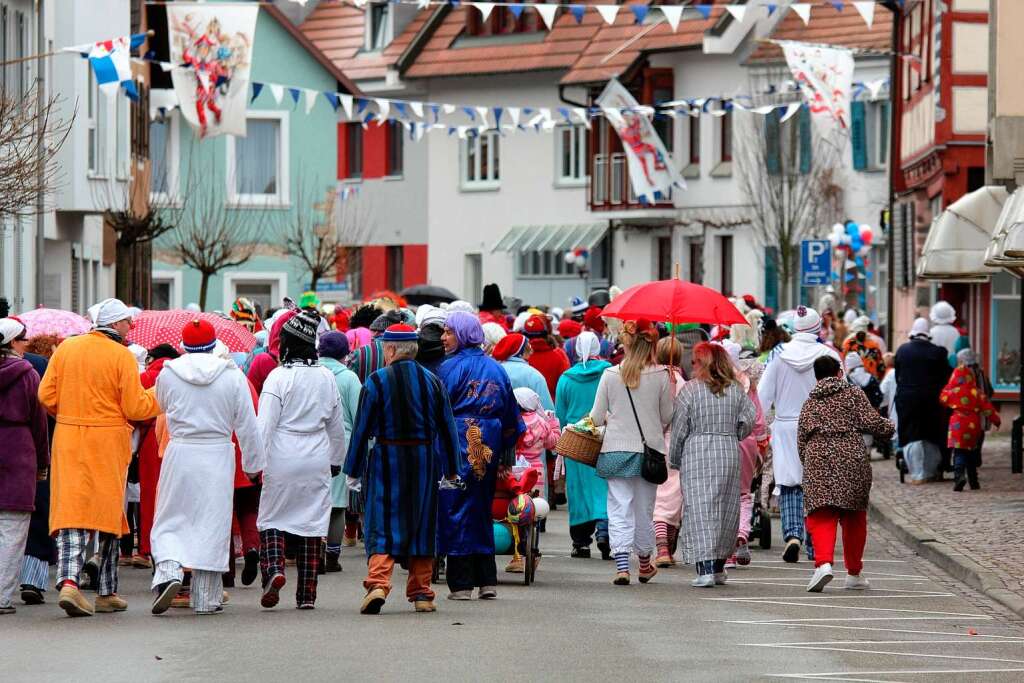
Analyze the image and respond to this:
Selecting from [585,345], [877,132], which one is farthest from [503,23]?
[585,345]

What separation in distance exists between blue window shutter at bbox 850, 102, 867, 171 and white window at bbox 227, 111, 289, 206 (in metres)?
14.1

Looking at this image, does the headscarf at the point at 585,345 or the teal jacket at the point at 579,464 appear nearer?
the teal jacket at the point at 579,464

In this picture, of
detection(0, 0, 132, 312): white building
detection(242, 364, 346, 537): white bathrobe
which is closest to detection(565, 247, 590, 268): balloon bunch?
detection(0, 0, 132, 312): white building

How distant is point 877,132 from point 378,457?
3751 centimetres

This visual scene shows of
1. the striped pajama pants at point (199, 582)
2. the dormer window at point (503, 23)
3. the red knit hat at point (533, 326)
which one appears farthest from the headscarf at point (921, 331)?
the dormer window at point (503, 23)

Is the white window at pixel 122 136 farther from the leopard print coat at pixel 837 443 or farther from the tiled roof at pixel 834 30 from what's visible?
the leopard print coat at pixel 837 443

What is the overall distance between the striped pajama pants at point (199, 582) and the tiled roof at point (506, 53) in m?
43.8

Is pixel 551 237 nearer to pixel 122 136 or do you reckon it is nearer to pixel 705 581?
pixel 122 136

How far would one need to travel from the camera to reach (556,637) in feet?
38.1

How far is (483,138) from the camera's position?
2308 inches

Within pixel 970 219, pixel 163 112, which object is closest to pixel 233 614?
pixel 970 219

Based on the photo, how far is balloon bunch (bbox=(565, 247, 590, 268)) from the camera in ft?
182

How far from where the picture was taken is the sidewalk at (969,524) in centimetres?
1518

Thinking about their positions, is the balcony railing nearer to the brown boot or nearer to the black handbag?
the black handbag
